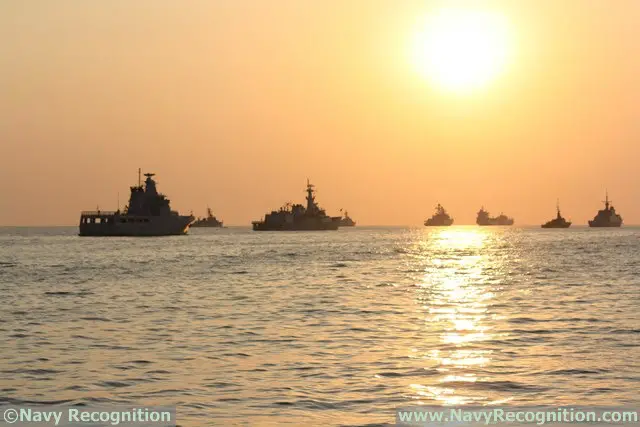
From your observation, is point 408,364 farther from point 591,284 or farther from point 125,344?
point 591,284

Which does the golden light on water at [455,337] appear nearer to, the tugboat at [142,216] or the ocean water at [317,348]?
the ocean water at [317,348]

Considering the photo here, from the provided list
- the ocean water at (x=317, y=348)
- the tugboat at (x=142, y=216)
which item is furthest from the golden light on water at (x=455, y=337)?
the tugboat at (x=142, y=216)

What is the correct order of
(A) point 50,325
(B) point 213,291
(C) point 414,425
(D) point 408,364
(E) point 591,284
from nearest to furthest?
(C) point 414,425 < (D) point 408,364 < (A) point 50,325 < (B) point 213,291 < (E) point 591,284

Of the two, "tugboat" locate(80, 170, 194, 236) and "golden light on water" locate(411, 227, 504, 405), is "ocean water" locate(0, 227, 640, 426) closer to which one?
"golden light on water" locate(411, 227, 504, 405)

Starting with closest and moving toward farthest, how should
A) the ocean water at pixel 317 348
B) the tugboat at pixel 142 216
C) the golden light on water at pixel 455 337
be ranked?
the ocean water at pixel 317 348 < the golden light on water at pixel 455 337 < the tugboat at pixel 142 216

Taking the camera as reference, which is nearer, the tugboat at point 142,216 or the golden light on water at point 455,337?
the golden light on water at point 455,337

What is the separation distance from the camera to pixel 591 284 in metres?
52.7

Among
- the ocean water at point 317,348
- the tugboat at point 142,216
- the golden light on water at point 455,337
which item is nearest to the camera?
the ocean water at point 317,348

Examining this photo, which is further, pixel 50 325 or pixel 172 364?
pixel 50 325

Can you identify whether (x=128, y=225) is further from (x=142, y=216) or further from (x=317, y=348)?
(x=317, y=348)

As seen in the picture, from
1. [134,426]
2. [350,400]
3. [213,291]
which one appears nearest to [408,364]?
[350,400]

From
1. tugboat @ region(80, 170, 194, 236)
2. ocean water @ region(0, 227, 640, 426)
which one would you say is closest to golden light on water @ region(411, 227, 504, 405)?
ocean water @ region(0, 227, 640, 426)

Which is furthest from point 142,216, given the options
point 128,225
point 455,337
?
point 455,337

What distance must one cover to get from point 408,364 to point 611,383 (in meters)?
4.80
